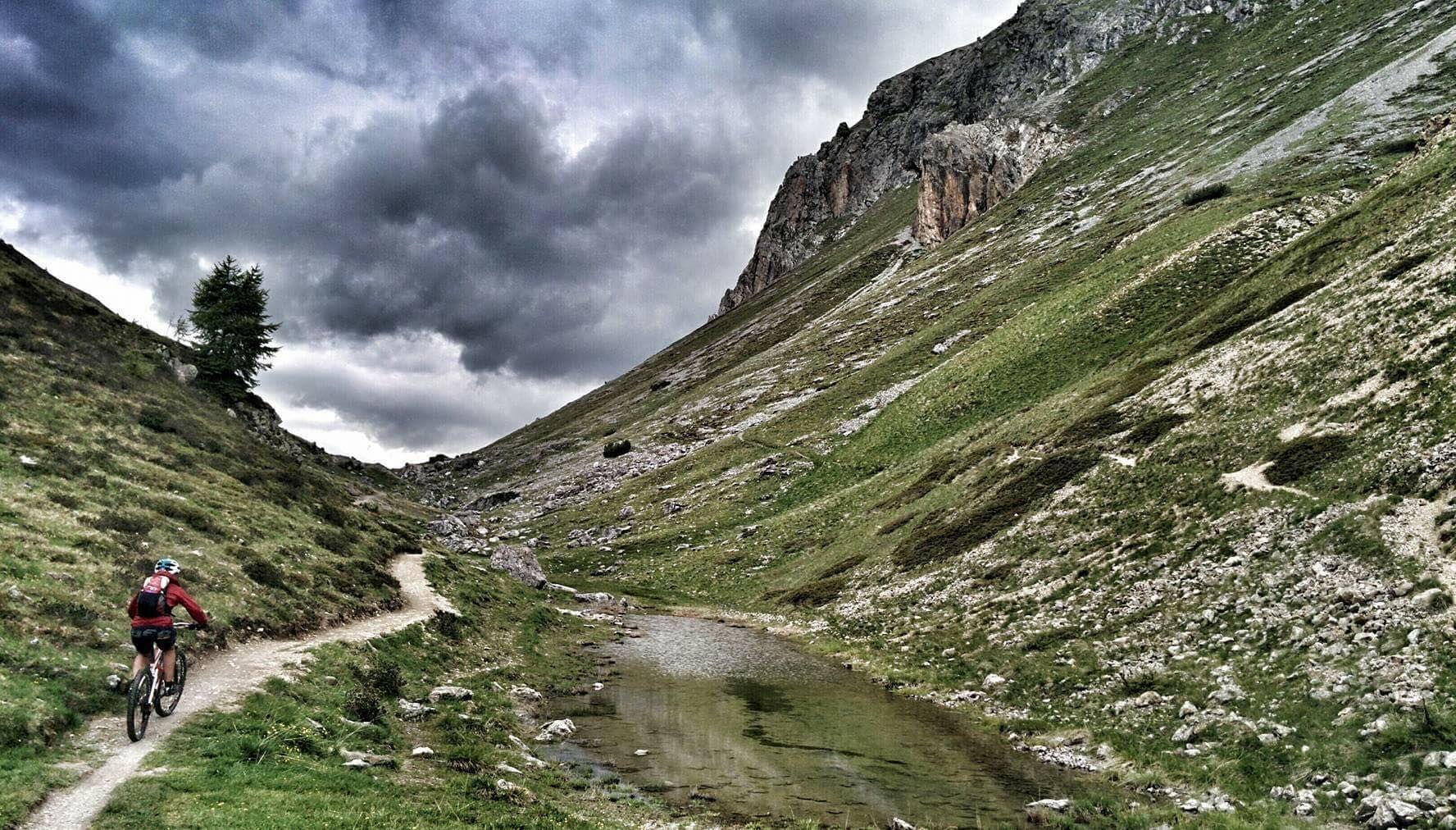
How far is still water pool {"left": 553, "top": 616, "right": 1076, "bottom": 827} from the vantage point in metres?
18.1

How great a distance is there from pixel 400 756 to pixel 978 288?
122m

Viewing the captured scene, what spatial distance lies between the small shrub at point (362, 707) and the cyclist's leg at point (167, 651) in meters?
5.00

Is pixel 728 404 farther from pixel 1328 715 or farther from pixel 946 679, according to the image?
pixel 1328 715

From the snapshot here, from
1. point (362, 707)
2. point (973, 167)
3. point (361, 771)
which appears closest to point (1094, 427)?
point (362, 707)

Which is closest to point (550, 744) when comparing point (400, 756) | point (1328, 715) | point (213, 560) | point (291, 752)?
point (400, 756)

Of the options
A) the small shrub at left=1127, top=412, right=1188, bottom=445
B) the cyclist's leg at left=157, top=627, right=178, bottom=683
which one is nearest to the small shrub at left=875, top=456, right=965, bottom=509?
the small shrub at left=1127, top=412, right=1188, bottom=445

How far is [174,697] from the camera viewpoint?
1703 cm

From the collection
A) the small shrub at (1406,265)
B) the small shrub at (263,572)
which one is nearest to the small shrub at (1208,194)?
the small shrub at (1406,265)

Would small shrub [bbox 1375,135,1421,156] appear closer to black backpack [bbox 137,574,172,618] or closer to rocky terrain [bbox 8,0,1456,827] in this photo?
rocky terrain [bbox 8,0,1456,827]

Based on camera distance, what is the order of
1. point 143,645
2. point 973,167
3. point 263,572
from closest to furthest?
1. point 143,645
2. point 263,572
3. point 973,167

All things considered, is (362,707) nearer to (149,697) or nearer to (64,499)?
(149,697)

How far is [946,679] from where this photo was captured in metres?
30.2

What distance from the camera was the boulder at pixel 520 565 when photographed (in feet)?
201

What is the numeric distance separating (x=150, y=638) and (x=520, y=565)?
47.7 metres
